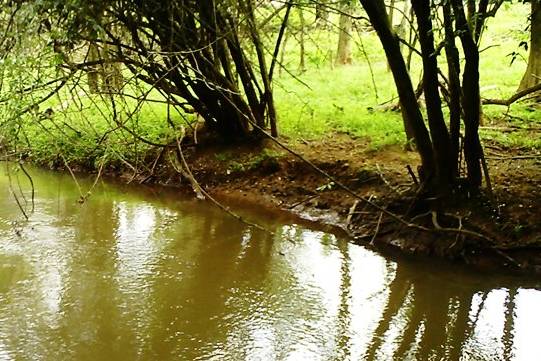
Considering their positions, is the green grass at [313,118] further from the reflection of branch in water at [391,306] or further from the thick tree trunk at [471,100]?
the reflection of branch in water at [391,306]

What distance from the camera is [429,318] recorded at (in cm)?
523

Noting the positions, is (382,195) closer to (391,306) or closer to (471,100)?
(471,100)

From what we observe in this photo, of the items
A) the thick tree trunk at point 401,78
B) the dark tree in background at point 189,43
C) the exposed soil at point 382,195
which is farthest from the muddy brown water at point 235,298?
the dark tree in background at point 189,43

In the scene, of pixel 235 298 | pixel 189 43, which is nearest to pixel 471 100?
pixel 235 298

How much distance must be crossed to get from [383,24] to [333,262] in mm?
2449

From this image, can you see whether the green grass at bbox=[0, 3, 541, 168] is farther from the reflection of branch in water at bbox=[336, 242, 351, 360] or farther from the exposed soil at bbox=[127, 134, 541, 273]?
the reflection of branch in water at bbox=[336, 242, 351, 360]

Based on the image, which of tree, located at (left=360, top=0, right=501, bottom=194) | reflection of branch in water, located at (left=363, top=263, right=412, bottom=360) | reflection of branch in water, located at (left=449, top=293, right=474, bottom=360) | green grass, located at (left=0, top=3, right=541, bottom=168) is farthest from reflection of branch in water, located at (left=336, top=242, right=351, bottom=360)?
green grass, located at (left=0, top=3, right=541, bottom=168)

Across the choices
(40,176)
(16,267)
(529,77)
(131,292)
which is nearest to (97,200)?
(40,176)

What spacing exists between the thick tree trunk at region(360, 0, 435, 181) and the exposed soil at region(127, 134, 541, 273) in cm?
47

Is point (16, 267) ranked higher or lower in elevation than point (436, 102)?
lower

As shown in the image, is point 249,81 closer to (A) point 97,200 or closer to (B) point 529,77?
(A) point 97,200

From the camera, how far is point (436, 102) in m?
6.56

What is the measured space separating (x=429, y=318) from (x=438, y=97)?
95.0 inches

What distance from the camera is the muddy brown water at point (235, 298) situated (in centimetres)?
471
